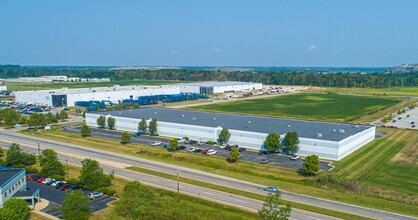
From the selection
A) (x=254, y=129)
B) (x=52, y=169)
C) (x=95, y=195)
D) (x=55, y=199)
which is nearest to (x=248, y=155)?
(x=254, y=129)

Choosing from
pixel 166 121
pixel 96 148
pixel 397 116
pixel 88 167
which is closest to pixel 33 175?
pixel 88 167

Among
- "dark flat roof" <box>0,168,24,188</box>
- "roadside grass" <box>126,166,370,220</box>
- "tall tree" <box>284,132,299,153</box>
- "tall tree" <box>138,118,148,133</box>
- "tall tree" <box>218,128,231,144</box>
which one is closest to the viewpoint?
"roadside grass" <box>126,166,370,220</box>

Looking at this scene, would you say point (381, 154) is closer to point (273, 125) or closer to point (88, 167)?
point (273, 125)

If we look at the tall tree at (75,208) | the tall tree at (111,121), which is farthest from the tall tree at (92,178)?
the tall tree at (111,121)

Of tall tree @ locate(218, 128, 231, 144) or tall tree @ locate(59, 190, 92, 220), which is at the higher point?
tall tree @ locate(218, 128, 231, 144)

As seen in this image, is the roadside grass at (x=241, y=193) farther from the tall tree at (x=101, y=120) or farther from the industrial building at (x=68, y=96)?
the industrial building at (x=68, y=96)

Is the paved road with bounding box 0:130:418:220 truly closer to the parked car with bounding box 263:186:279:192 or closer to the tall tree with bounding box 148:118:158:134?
the parked car with bounding box 263:186:279:192

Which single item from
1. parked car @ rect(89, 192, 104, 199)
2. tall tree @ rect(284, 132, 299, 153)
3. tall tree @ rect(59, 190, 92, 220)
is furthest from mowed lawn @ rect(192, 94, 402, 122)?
tall tree @ rect(59, 190, 92, 220)

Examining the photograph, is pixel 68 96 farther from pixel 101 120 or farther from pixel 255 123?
pixel 255 123
